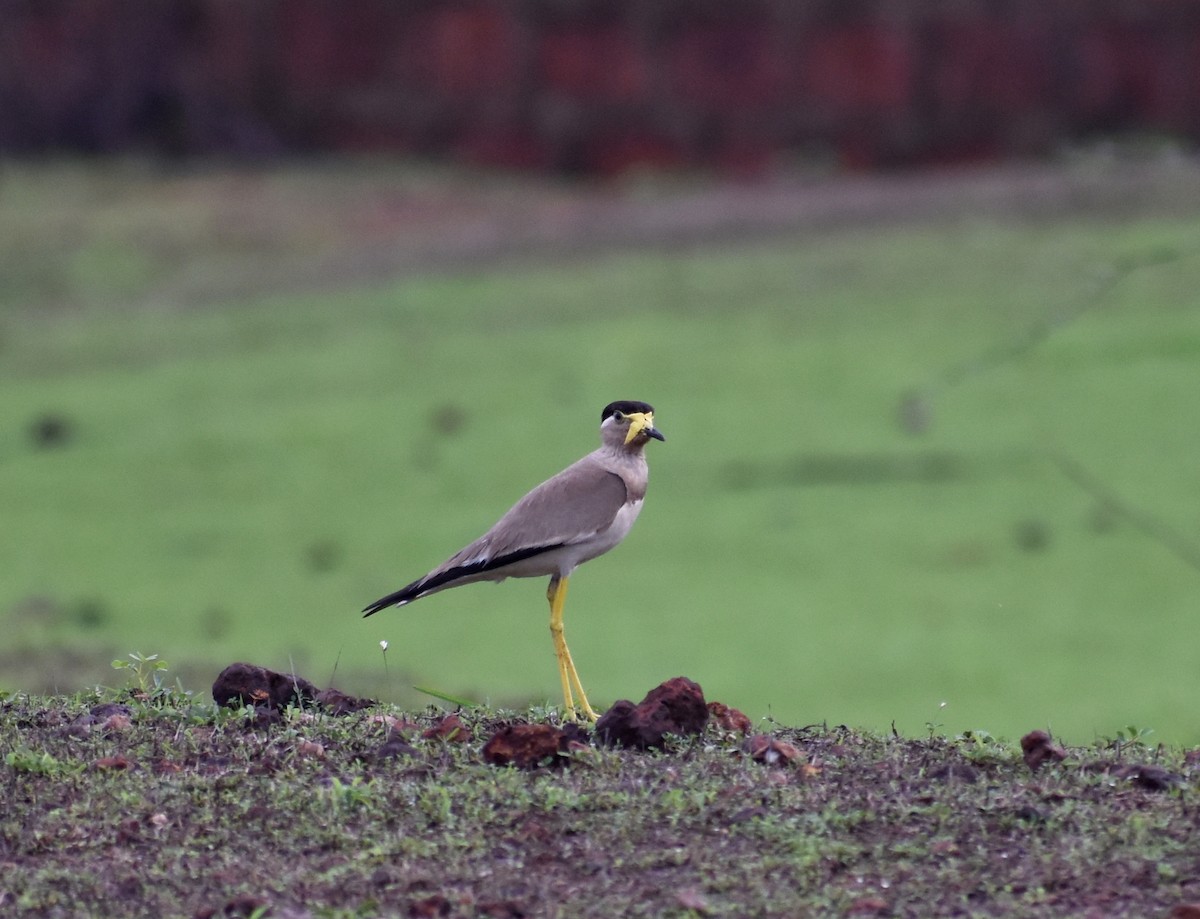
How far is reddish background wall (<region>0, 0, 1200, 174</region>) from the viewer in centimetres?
2373

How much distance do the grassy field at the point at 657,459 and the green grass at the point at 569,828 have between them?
16.1 feet

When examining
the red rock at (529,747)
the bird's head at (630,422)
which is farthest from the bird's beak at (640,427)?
the red rock at (529,747)

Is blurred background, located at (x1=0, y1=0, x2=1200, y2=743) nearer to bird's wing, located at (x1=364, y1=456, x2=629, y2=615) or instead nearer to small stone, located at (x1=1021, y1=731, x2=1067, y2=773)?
bird's wing, located at (x1=364, y1=456, x2=629, y2=615)

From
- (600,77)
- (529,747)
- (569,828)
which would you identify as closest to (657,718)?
(529,747)

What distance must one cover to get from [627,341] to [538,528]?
44.5ft

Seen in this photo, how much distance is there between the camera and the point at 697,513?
1647 centimetres

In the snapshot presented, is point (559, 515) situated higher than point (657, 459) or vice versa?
point (559, 515)

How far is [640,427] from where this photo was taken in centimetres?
643

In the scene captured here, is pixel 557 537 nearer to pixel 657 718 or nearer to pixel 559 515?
pixel 559 515

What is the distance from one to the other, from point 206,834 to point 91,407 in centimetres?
1530

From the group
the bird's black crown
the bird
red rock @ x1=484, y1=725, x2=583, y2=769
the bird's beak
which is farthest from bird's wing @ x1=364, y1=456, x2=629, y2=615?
red rock @ x1=484, y1=725, x2=583, y2=769

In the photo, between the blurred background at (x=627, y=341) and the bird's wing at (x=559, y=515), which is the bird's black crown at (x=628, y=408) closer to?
the bird's wing at (x=559, y=515)

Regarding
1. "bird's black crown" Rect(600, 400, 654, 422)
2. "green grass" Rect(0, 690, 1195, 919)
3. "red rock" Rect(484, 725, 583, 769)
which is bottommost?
"green grass" Rect(0, 690, 1195, 919)

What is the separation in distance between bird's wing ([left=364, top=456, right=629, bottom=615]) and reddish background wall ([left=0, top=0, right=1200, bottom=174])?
18.5 metres
